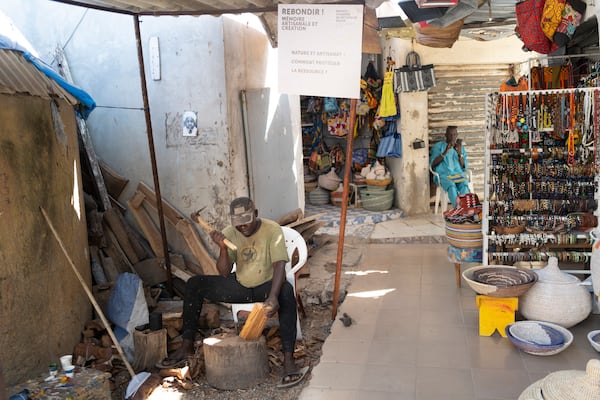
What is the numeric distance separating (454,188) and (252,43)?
4151 mm

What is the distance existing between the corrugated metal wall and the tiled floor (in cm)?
444

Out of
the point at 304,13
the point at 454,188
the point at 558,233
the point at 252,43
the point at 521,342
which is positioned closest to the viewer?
the point at 521,342

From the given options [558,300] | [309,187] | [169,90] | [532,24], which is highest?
[532,24]

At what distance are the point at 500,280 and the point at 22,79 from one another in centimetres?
426

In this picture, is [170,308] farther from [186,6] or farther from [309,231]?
[186,6]

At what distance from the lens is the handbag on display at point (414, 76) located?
937cm

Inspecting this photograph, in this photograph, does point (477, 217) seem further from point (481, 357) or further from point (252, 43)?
point (252, 43)

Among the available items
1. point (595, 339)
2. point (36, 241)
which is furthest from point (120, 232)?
point (595, 339)

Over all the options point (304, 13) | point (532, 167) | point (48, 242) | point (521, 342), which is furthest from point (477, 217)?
point (48, 242)

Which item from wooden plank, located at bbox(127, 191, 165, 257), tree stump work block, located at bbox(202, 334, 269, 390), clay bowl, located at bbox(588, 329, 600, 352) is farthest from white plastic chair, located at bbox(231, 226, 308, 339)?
clay bowl, located at bbox(588, 329, 600, 352)

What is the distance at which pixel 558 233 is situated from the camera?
523cm

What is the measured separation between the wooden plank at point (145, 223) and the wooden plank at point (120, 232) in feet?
0.64

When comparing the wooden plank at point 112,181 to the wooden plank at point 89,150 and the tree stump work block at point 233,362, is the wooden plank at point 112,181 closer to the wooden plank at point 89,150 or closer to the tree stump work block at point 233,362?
the wooden plank at point 89,150

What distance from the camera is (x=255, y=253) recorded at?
4.80m
